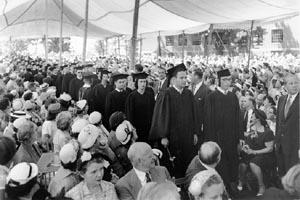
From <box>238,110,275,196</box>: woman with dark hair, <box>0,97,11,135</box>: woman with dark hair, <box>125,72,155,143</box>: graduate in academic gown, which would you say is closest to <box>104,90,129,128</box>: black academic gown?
<box>125,72,155,143</box>: graduate in academic gown

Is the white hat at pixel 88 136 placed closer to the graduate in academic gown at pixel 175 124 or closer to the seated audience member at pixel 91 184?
the seated audience member at pixel 91 184

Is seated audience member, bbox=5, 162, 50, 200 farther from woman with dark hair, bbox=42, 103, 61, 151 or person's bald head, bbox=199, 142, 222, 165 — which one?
woman with dark hair, bbox=42, 103, 61, 151

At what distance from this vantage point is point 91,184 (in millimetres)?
2574

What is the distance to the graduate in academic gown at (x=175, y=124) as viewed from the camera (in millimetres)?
5004

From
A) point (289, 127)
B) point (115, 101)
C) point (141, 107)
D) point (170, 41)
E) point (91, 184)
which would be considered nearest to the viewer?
point (91, 184)

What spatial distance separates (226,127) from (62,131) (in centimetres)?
228

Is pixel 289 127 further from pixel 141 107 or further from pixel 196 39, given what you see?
pixel 196 39

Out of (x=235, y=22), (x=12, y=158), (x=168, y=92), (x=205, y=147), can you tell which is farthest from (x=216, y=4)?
(x=12, y=158)

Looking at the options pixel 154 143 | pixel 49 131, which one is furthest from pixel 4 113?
pixel 154 143

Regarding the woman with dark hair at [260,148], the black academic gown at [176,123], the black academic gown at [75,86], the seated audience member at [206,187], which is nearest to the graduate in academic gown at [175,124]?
the black academic gown at [176,123]

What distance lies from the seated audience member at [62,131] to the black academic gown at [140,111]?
68.7 inches

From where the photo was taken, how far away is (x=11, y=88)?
694 cm

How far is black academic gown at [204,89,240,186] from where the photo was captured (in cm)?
508

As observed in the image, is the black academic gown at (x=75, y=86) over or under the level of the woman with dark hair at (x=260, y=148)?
over
